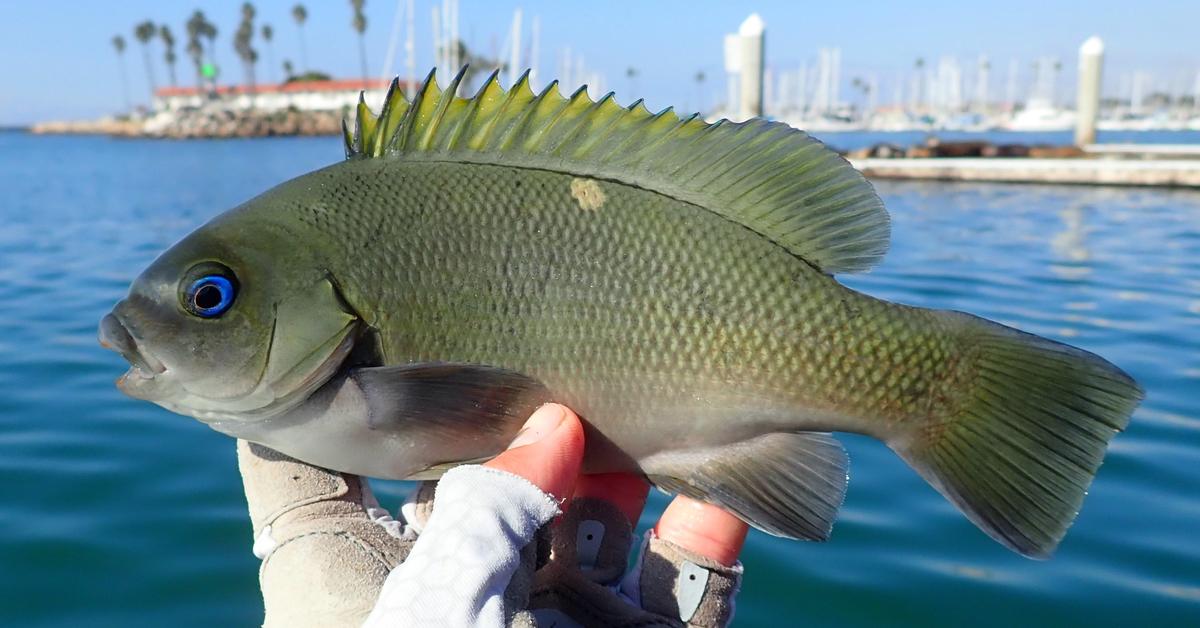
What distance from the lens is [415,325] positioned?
1.92 m

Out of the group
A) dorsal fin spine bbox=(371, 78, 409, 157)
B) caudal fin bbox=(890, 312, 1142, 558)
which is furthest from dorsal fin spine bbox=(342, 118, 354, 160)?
caudal fin bbox=(890, 312, 1142, 558)

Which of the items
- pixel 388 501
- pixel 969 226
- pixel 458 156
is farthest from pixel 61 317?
pixel 969 226

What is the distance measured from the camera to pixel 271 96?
105812 mm

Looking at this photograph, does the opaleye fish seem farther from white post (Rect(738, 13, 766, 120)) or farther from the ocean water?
white post (Rect(738, 13, 766, 120))

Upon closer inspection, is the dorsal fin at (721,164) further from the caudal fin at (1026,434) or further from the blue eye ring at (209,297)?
the blue eye ring at (209,297)

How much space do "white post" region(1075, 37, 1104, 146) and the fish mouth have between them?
35311 mm

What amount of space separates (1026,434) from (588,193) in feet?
3.52

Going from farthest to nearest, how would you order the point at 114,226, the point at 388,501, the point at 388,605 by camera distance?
the point at 114,226 → the point at 388,501 → the point at 388,605

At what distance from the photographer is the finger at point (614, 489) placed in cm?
253

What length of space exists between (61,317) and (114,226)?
8.34 metres

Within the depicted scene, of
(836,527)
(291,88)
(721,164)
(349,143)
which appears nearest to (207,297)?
(349,143)

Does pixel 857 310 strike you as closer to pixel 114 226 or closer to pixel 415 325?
pixel 415 325

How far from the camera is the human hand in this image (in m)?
1.59

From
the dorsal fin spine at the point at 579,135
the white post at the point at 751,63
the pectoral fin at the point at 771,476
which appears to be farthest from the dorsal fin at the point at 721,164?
the white post at the point at 751,63
